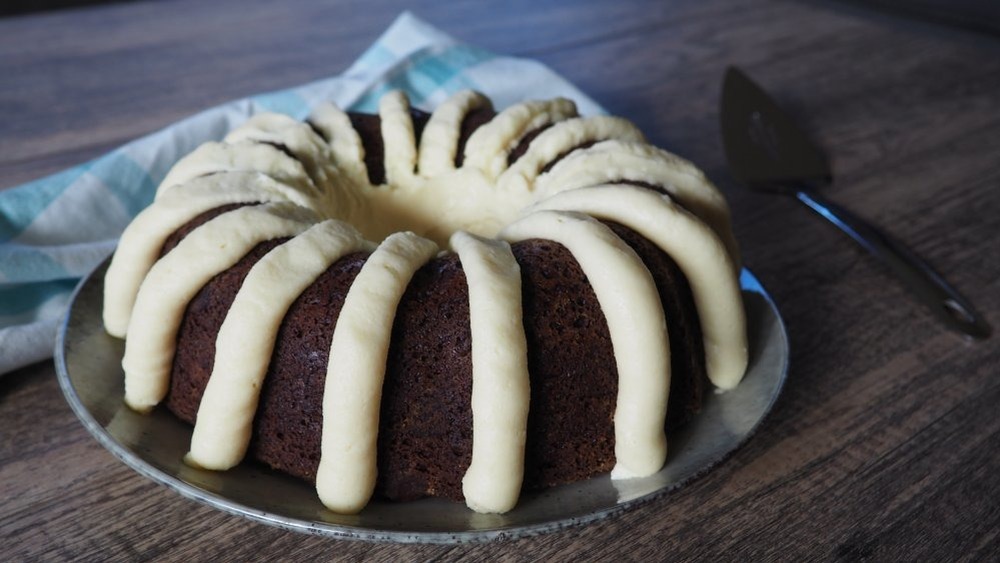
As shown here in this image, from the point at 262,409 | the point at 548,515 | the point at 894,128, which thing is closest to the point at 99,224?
the point at 262,409

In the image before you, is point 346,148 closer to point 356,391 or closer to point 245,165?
point 245,165

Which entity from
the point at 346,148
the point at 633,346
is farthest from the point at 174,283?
the point at 633,346

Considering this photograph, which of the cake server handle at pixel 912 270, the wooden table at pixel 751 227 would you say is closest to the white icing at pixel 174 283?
the wooden table at pixel 751 227

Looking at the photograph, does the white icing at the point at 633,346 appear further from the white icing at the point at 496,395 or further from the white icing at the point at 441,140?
the white icing at the point at 441,140

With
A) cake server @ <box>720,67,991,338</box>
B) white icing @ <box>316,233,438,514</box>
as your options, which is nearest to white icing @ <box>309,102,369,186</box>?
white icing @ <box>316,233,438,514</box>

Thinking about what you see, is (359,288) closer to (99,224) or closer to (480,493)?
(480,493)

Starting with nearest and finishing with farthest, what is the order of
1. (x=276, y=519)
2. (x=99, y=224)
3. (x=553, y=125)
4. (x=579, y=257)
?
(x=276, y=519) → (x=579, y=257) → (x=553, y=125) → (x=99, y=224)
